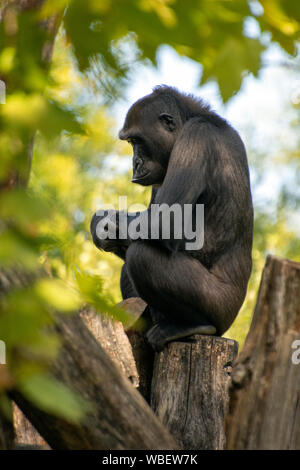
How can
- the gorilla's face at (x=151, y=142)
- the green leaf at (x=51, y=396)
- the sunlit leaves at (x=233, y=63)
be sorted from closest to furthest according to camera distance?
the green leaf at (x=51, y=396)
the sunlit leaves at (x=233, y=63)
the gorilla's face at (x=151, y=142)

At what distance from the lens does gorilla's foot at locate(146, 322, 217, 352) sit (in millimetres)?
3164

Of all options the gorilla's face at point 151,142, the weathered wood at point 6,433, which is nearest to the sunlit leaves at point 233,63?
the weathered wood at point 6,433

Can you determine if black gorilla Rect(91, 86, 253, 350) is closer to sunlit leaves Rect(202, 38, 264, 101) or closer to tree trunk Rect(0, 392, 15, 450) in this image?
tree trunk Rect(0, 392, 15, 450)

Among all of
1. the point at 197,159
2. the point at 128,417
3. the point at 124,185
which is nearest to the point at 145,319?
the point at 197,159

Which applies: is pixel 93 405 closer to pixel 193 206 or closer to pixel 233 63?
pixel 233 63

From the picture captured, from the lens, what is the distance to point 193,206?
336 centimetres

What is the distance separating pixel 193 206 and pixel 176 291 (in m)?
0.52

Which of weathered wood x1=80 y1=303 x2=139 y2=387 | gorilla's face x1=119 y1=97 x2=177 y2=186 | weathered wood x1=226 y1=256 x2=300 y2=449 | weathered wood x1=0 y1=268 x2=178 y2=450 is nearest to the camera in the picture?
weathered wood x1=0 y1=268 x2=178 y2=450

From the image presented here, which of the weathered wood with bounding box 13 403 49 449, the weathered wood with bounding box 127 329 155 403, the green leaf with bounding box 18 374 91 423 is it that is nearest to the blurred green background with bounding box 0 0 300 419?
the green leaf with bounding box 18 374 91 423

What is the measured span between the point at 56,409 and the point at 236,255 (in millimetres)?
2565

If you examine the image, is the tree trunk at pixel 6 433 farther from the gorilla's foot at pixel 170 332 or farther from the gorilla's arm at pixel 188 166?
the gorilla's arm at pixel 188 166

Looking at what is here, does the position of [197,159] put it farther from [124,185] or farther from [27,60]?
[124,185]

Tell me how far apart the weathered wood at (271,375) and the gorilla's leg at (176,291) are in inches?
48.9

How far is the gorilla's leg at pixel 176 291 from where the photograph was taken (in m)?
3.20
